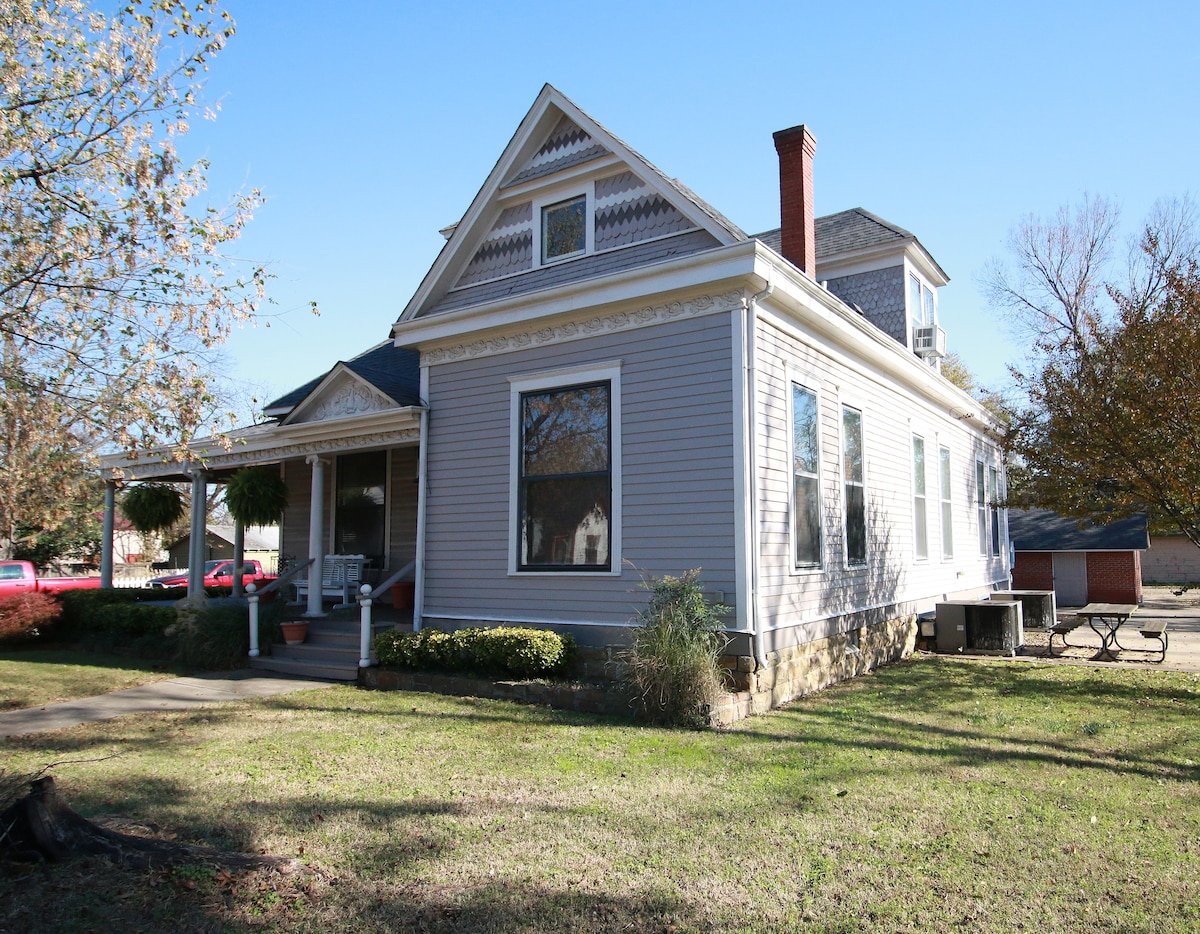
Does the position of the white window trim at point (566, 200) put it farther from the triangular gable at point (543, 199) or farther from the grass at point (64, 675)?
the grass at point (64, 675)

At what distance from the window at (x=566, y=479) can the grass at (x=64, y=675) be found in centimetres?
565

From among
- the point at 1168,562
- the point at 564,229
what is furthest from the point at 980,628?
the point at 1168,562

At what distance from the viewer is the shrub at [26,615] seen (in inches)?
576

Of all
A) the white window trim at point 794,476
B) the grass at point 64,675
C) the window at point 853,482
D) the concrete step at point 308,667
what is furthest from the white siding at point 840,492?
the grass at point 64,675

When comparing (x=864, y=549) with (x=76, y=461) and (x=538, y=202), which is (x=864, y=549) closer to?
(x=538, y=202)

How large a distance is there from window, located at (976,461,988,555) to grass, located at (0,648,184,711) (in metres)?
16.3

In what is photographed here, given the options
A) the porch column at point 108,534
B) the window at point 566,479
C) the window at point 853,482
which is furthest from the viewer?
the porch column at point 108,534

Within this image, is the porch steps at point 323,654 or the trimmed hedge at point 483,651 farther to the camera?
the porch steps at point 323,654

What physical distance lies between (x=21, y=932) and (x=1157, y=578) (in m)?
42.7

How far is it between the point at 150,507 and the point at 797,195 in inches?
525

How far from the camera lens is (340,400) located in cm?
1279

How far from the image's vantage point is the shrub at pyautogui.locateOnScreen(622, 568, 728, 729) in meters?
7.73

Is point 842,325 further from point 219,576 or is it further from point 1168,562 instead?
point 1168,562

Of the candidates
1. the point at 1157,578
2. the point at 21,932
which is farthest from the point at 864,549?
the point at 1157,578
